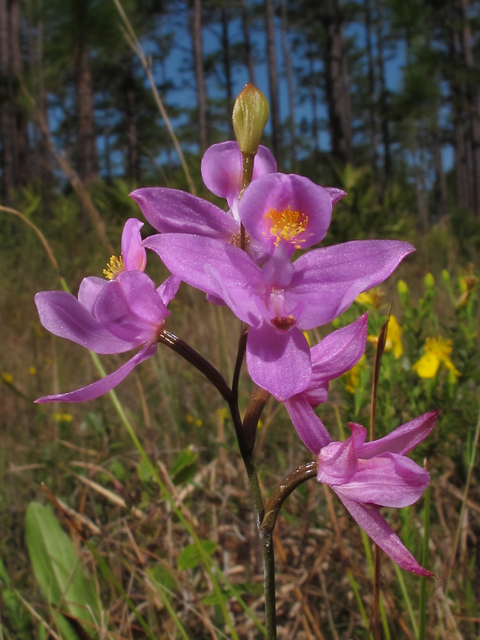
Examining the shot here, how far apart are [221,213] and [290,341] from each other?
178 millimetres

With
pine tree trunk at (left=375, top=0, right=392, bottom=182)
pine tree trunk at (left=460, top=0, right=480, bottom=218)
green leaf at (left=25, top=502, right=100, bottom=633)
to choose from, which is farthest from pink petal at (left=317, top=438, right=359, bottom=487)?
pine tree trunk at (left=375, top=0, right=392, bottom=182)

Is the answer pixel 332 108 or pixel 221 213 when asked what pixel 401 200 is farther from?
pixel 221 213

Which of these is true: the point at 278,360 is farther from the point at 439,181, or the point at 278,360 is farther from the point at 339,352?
the point at 439,181

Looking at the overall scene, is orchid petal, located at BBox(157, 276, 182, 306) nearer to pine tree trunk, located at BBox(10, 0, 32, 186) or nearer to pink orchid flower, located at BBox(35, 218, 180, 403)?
pink orchid flower, located at BBox(35, 218, 180, 403)

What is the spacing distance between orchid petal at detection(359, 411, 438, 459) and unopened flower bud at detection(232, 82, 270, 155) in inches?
12.9

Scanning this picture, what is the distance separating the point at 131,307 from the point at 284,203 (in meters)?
0.21

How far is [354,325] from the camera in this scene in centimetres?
57

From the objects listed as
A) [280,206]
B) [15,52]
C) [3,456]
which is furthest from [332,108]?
[15,52]

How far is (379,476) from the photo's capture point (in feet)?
1.74

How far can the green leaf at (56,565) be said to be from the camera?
47.0 inches

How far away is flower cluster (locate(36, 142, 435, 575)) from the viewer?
0.53 metres

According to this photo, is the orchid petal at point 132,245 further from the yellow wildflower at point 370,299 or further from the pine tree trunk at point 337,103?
the pine tree trunk at point 337,103

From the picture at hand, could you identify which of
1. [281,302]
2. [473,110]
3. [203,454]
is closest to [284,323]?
[281,302]

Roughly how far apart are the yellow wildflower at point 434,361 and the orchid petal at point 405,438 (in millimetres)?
990
